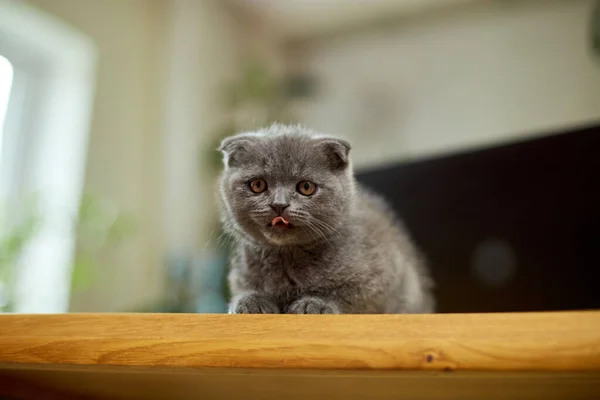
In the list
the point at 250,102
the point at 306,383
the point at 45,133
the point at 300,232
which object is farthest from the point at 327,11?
the point at 306,383

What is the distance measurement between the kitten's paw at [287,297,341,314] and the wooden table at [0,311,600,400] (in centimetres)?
12

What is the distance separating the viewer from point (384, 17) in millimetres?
2844

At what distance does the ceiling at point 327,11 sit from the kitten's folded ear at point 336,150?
1924 millimetres

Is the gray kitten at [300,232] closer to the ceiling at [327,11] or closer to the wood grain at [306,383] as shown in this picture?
the wood grain at [306,383]

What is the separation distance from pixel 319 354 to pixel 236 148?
49cm

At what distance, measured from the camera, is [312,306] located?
2.74ft

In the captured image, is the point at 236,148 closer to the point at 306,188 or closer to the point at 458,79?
the point at 306,188

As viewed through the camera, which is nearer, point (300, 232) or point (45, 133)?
point (300, 232)

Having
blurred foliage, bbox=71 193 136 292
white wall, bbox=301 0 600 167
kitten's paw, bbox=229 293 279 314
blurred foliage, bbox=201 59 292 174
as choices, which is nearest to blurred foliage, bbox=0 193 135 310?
blurred foliage, bbox=71 193 136 292

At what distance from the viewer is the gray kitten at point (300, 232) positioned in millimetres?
916

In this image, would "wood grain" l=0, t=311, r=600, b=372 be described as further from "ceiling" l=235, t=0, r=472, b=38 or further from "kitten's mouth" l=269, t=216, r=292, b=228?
"ceiling" l=235, t=0, r=472, b=38

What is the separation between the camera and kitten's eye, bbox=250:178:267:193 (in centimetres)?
95

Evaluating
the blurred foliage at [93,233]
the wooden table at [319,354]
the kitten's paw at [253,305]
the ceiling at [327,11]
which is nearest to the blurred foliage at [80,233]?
the blurred foliage at [93,233]

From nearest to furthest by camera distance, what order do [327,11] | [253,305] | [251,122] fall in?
[253,305] < [251,122] < [327,11]
